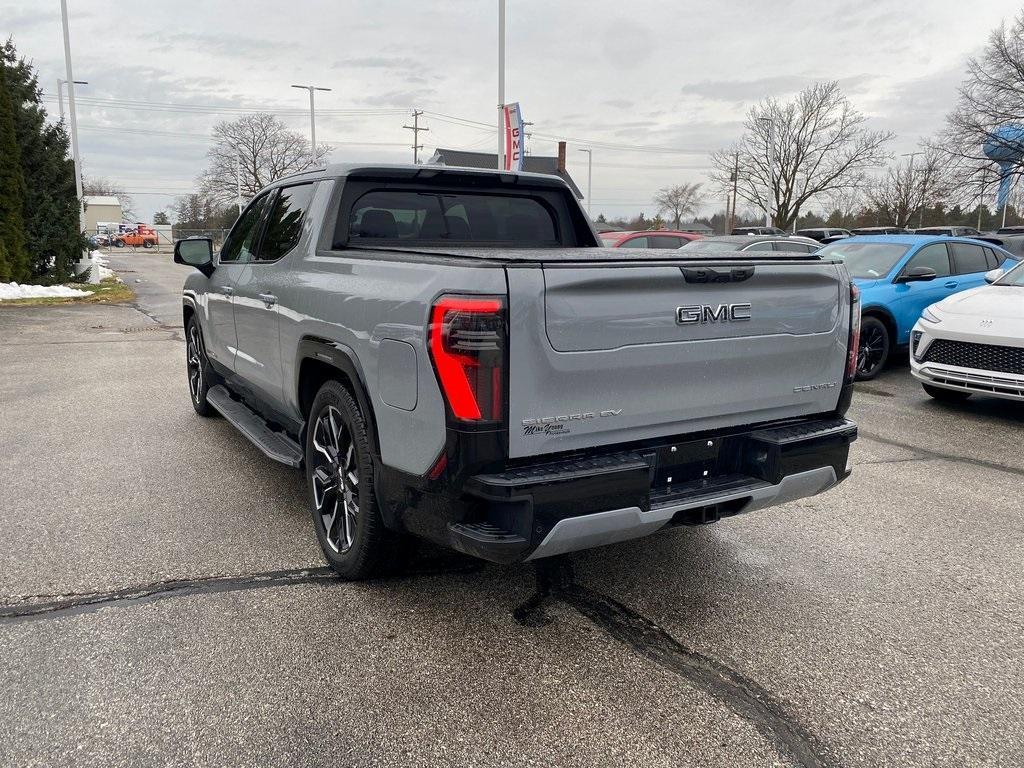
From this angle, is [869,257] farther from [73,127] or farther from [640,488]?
[73,127]

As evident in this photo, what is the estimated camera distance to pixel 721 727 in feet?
8.34

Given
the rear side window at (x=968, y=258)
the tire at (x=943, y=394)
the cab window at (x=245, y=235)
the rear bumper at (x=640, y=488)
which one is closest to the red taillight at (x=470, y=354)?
the rear bumper at (x=640, y=488)

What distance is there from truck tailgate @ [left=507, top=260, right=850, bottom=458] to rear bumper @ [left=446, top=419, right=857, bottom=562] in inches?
3.7

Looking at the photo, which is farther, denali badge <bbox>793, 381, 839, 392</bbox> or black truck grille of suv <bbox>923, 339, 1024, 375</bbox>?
black truck grille of suv <bbox>923, 339, 1024, 375</bbox>

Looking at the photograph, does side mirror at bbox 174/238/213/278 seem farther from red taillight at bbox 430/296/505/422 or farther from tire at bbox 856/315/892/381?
tire at bbox 856/315/892/381

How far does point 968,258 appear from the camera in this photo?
10125 mm

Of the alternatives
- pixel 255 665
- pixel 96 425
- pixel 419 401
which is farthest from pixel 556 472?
pixel 96 425

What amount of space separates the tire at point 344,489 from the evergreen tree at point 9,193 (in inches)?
645

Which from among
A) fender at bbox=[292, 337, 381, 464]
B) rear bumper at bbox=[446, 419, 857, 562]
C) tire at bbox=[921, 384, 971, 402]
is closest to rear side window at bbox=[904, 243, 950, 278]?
tire at bbox=[921, 384, 971, 402]

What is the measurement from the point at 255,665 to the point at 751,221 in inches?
3043

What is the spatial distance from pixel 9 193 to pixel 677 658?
1831 centimetres

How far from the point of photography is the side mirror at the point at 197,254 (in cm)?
568

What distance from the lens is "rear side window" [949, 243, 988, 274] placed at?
9.98m

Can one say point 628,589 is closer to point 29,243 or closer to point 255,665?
point 255,665
